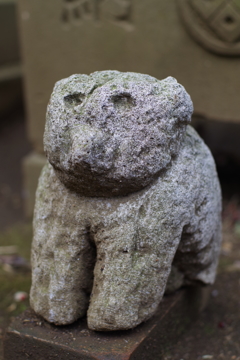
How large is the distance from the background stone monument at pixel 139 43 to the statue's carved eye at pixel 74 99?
4.38ft

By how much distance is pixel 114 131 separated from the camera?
1.38m

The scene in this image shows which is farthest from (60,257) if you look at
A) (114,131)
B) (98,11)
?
(98,11)

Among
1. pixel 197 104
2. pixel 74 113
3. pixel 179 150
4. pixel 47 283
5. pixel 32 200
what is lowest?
pixel 32 200

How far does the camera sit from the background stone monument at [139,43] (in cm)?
253

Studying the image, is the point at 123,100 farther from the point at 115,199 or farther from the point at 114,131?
the point at 115,199

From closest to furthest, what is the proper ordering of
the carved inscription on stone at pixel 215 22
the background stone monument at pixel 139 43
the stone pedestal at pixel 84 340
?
the stone pedestal at pixel 84 340, the carved inscription on stone at pixel 215 22, the background stone monument at pixel 139 43

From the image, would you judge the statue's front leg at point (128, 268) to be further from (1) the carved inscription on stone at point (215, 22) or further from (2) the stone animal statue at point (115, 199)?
(1) the carved inscription on stone at point (215, 22)

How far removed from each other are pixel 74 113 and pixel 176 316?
36.9 inches

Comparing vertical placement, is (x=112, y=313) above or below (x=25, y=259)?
above

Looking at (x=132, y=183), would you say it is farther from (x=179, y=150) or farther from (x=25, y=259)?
(x=25, y=259)

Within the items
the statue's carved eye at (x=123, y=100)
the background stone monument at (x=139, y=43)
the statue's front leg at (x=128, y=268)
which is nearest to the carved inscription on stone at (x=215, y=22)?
the background stone monument at (x=139, y=43)

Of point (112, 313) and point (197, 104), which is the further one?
point (197, 104)

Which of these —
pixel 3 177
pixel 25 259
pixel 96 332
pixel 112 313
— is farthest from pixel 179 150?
pixel 3 177

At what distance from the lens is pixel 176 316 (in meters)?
1.83
